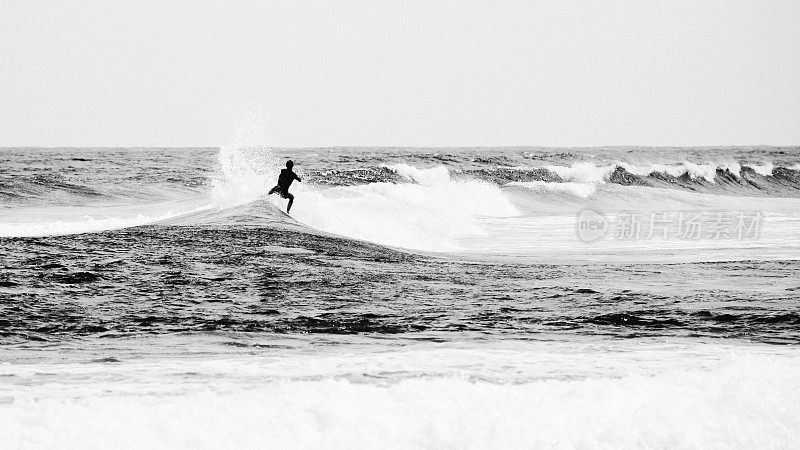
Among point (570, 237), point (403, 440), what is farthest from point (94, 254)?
point (570, 237)

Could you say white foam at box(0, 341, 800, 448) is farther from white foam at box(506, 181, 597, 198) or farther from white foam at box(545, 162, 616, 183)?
white foam at box(545, 162, 616, 183)

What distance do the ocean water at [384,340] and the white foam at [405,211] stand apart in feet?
7.88

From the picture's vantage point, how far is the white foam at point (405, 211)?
17453 mm

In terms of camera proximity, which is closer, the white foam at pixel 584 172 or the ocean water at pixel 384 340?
the ocean water at pixel 384 340

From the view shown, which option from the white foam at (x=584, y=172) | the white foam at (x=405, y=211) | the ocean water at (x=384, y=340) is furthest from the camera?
the white foam at (x=584, y=172)

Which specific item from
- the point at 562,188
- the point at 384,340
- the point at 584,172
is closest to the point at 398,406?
the point at 384,340

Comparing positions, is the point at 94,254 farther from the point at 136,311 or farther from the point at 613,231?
the point at 613,231

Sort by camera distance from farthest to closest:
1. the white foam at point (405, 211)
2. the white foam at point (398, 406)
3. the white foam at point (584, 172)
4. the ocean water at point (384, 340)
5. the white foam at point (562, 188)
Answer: the white foam at point (584, 172) < the white foam at point (562, 188) < the white foam at point (405, 211) < the ocean water at point (384, 340) < the white foam at point (398, 406)

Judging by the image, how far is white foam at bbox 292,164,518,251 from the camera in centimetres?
1745

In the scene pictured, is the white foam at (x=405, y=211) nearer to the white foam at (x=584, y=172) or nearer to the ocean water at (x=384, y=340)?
the ocean water at (x=384, y=340)

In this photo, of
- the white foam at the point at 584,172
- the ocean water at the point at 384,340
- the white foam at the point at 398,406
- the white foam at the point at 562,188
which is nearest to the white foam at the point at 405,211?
the white foam at the point at 562,188

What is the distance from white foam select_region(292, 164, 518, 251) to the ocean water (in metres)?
2.40

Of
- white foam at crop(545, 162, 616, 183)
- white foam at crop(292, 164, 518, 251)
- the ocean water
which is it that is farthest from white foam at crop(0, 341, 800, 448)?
white foam at crop(545, 162, 616, 183)

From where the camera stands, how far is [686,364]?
5.55 meters
